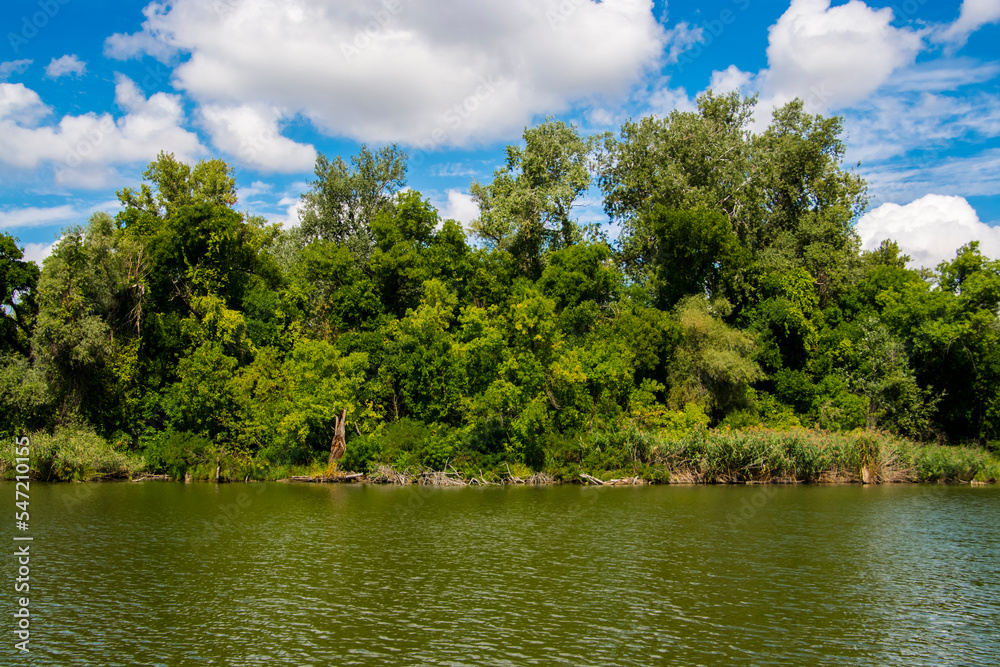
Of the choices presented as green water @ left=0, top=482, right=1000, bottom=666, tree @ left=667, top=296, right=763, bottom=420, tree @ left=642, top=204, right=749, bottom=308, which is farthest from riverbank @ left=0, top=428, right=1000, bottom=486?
tree @ left=642, top=204, right=749, bottom=308

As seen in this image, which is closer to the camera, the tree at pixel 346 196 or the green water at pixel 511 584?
the green water at pixel 511 584

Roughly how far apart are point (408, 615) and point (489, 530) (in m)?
10.3

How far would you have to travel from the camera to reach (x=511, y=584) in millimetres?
18562

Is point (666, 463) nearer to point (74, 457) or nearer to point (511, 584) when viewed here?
point (511, 584)

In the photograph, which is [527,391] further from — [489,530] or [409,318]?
[489,530]

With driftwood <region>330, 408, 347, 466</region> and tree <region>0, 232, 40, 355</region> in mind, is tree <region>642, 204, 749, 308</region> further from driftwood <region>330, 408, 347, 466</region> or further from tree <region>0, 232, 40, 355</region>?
tree <region>0, 232, 40, 355</region>

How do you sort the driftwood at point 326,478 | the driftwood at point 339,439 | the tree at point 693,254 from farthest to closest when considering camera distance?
the tree at point 693,254
the driftwood at point 339,439
the driftwood at point 326,478

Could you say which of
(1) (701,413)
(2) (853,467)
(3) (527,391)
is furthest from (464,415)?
(2) (853,467)

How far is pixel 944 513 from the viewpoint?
29875mm

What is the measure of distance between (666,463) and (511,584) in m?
26.1
